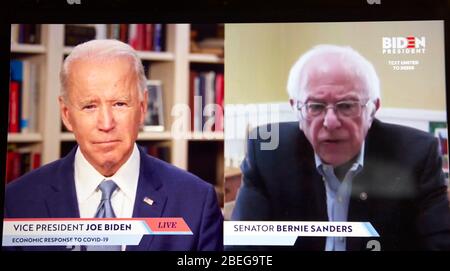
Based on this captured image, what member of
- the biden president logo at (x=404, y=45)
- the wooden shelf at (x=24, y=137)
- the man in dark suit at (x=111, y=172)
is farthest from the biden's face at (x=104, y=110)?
the biden president logo at (x=404, y=45)

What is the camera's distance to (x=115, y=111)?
4.67 ft

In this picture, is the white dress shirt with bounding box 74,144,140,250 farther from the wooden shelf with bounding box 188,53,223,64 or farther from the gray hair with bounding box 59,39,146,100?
the wooden shelf with bounding box 188,53,223,64

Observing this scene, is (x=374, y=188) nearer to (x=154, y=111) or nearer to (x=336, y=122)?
(x=336, y=122)

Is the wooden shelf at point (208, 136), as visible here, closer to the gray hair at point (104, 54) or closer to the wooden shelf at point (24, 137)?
the gray hair at point (104, 54)

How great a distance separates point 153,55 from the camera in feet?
4.91

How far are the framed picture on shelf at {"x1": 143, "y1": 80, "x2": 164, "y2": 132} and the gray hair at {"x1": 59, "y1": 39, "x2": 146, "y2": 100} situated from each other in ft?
0.08

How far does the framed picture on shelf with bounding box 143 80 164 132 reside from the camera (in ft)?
4.72

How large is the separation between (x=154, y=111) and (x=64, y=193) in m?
0.34

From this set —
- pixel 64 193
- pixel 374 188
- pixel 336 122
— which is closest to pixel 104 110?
pixel 64 193

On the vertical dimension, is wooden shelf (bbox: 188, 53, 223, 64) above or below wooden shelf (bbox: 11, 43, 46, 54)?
below

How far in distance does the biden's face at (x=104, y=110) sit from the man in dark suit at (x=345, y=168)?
13.6 inches

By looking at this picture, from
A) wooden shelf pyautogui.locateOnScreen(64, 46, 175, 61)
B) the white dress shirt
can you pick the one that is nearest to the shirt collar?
the white dress shirt
